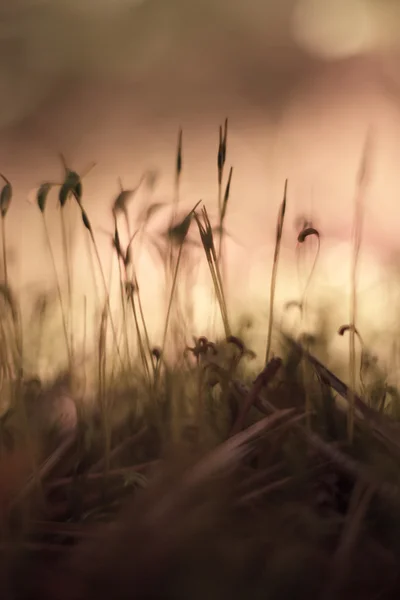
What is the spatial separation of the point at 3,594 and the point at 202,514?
14 cm

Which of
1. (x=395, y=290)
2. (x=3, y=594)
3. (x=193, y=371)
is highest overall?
(x=395, y=290)

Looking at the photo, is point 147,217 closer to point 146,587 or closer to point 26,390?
point 26,390

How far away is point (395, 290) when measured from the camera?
1.40 meters

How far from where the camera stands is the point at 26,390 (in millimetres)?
873

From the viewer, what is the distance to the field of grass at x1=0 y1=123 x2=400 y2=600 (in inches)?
16.3

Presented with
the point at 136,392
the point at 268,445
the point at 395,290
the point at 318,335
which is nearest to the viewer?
the point at 268,445

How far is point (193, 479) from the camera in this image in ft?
1.71

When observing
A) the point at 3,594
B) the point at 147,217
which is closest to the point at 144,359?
the point at 147,217

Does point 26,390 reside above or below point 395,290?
below

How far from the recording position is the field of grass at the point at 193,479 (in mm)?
413

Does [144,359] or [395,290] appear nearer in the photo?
[144,359]

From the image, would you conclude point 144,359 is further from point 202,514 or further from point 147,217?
point 202,514

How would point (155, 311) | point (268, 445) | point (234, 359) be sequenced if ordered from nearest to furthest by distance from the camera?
point (268, 445)
point (234, 359)
point (155, 311)

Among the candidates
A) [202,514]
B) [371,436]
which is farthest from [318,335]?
[202,514]
